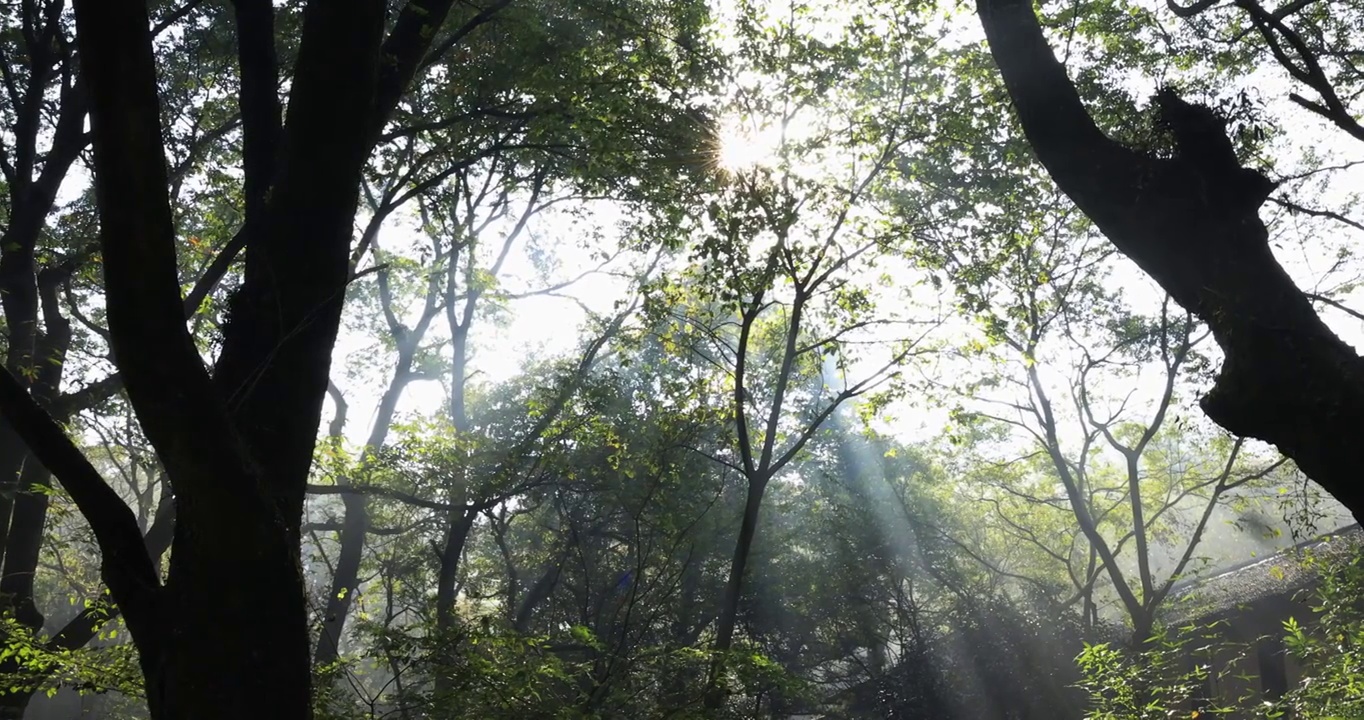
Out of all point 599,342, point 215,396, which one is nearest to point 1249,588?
point 599,342

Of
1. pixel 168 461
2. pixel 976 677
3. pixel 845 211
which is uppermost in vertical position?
pixel 845 211

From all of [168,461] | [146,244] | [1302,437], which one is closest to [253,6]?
[146,244]

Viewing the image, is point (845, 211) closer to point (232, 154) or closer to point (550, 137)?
point (550, 137)

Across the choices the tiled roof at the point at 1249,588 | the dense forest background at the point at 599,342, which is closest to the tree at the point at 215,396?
the dense forest background at the point at 599,342

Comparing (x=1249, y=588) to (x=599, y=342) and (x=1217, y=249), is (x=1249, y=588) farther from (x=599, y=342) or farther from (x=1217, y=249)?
(x=1217, y=249)

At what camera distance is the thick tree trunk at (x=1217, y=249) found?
2938 millimetres

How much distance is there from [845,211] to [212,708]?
6.89 m

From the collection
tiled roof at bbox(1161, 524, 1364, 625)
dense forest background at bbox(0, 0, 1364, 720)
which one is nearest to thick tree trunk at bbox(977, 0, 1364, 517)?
dense forest background at bbox(0, 0, 1364, 720)

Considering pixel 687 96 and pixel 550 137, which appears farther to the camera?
pixel 550 137

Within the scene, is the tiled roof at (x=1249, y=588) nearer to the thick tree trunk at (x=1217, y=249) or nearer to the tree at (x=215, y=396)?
the thick tree trunk at (x=1217, y=249)

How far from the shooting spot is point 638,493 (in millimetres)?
15461

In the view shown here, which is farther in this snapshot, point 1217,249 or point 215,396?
point 1217,249

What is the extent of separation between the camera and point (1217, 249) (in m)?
3.32

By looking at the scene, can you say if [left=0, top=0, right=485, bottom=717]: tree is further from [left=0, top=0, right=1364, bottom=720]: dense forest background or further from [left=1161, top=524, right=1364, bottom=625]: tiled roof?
[left=1161, top=524, right=1364, bottom=625]: tiled roof
